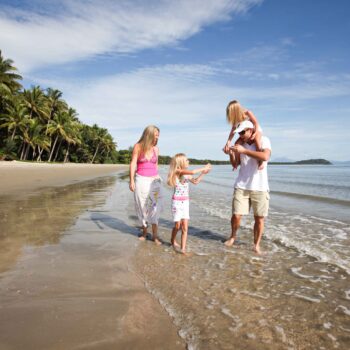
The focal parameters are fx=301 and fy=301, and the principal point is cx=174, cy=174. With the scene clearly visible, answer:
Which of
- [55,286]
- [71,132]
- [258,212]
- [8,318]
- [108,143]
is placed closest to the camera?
[8,318]

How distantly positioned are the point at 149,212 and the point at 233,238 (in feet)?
4.94

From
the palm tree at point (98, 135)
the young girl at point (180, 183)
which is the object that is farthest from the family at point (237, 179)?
the palm tree at point (98, 135)

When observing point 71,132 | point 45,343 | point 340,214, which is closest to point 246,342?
point 45,343

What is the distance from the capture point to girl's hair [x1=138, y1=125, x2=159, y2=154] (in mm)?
5141

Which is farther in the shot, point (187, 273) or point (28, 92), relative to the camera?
point (28, 92)

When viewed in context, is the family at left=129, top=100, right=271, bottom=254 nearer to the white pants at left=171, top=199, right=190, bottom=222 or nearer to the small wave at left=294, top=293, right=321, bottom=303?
the white pants at left=171, top=199, right=190, bottom=222

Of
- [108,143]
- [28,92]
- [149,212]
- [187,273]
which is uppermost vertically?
[28,92]

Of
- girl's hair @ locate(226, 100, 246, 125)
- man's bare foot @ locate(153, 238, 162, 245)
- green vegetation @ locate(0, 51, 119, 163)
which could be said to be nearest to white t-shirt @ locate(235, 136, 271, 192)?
girl's hair @ locate(226, 100, 246, 125)

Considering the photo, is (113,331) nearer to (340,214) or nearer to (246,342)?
(246,342)

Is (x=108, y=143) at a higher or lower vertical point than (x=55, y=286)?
higher

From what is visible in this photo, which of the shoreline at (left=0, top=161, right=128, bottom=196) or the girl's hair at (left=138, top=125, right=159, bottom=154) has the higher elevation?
the girl's hair at (left=138, top=125, right=159, bottom=154)

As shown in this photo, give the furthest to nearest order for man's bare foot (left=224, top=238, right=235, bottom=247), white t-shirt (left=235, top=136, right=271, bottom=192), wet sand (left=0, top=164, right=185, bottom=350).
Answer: man's bare foot (left=224, top=238, right=235, bottom=247) → white t-shirt (left=235, top=136, right=271, bottom=192) → wet sand (left=0, top=164, right=185, bottom=350)

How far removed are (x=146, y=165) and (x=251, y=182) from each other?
1.82 meters

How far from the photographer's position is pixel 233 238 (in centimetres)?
504
